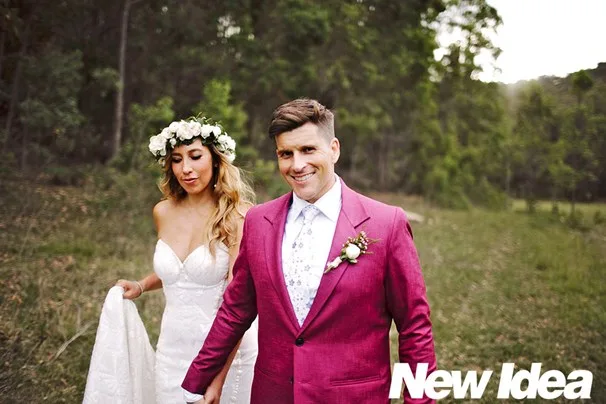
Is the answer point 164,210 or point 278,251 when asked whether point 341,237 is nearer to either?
point 278,251

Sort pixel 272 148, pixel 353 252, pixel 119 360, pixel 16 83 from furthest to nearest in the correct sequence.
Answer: pixel 272 148
pixel 16 83
pixel 119 360
pixel 353 252

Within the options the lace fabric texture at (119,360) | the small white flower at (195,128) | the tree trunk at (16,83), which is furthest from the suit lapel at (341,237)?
the tree trunk at (16,83)

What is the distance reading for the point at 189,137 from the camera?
382cm

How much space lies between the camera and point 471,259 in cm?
1476

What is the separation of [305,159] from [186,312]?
1774 millimetres

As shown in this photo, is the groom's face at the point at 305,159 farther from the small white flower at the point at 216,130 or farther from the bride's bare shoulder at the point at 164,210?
the bride's bare shoulder at the point at 164,210

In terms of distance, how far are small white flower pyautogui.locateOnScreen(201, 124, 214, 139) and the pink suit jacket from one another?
1431 millimetres

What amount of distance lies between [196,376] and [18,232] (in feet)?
29.2

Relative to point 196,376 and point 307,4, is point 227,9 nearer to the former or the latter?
point 307,4

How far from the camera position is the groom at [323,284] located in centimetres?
242

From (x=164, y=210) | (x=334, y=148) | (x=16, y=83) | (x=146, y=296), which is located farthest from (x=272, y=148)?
(x=334, y=148)

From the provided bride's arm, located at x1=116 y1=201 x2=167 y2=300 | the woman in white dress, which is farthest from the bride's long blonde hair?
bride's arm, located at x1=116 y1=201 x2=167 y2=300

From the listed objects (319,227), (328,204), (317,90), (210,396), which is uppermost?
(317,90)

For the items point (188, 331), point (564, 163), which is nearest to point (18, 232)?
point (188, 331)
